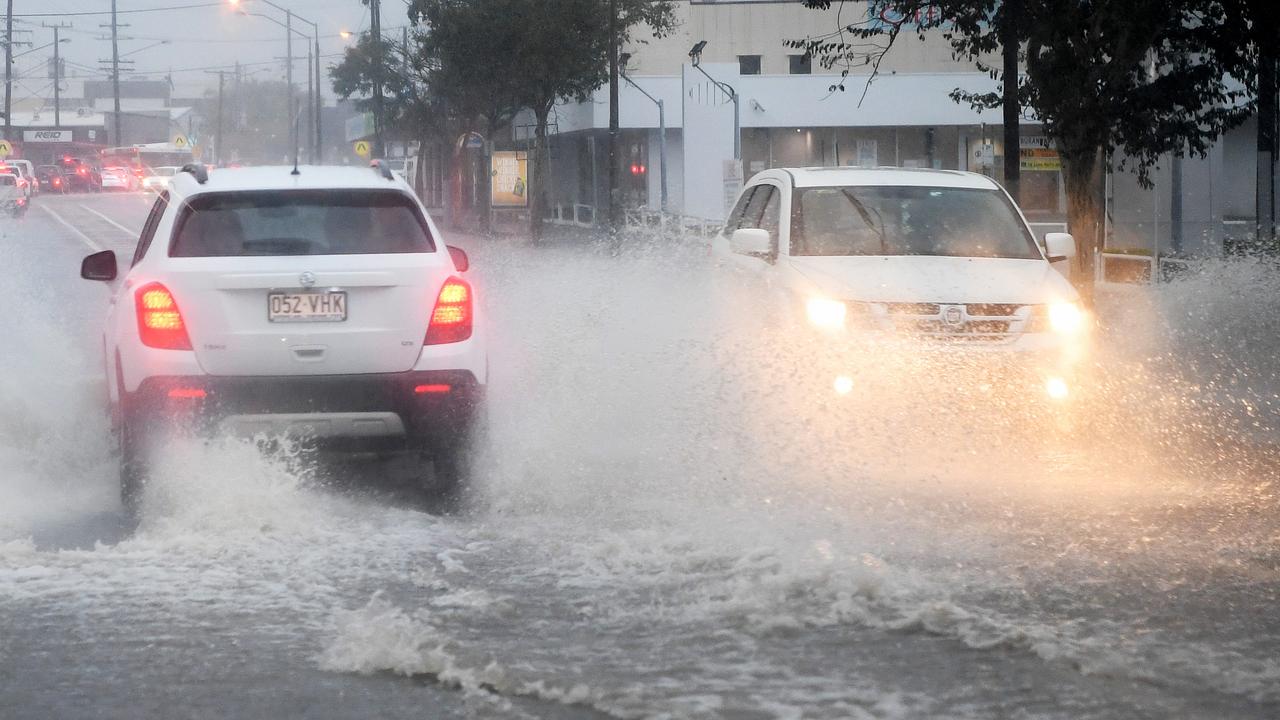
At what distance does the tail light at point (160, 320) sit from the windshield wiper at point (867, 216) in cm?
479

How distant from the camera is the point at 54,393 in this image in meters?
11.3

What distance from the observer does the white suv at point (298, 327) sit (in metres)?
7.34

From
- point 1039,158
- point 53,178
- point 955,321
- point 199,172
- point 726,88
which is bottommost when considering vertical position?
point 955,321

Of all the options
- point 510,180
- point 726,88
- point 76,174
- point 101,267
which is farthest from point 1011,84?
point 76,174

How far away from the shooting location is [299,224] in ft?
25.3

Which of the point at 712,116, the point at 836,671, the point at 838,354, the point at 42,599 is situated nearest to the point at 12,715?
the point at 42,599

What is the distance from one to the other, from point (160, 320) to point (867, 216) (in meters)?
5.09

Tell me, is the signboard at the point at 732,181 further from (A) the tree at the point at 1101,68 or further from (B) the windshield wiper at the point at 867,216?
(B) the windshield wiper at the point at 867,216

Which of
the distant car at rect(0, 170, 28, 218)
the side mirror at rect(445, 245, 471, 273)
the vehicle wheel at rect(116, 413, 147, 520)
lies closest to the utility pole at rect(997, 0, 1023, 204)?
the side mirror at rect(445, 245, 471, 273)

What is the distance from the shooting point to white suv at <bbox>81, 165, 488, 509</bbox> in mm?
7336

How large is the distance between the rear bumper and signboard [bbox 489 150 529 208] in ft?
159

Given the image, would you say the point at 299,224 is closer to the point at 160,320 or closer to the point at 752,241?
the point at 160,320

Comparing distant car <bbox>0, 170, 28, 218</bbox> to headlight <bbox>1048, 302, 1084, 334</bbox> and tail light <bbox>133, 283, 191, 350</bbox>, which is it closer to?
headlight <bbox>1048, 302, 1084, 334</bbox>

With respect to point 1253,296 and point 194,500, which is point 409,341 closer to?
point 194,500
